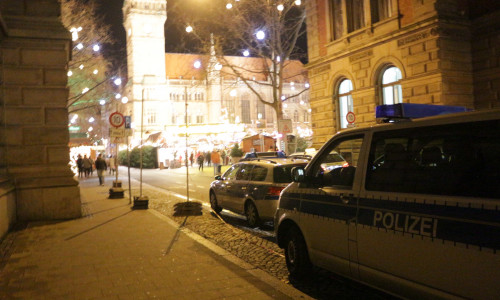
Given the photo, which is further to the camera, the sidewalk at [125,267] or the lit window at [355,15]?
the lit window at [355,15]

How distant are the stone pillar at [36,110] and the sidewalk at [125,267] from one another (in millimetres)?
1212

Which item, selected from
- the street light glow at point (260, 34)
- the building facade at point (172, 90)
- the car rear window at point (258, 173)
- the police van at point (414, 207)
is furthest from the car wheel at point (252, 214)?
the building facade at point (172, 90)

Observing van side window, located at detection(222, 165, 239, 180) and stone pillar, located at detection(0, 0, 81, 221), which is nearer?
stone pillar, located at detection(0, 0, 81, 221)

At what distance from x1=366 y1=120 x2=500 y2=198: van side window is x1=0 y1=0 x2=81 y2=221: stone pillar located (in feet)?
29.7

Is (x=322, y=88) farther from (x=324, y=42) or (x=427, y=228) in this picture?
(x=427, y=228)

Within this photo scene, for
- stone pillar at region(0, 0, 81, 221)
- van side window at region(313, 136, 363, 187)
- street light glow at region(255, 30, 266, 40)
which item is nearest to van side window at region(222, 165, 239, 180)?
stone pillar at region(0, 0, 81, 221)

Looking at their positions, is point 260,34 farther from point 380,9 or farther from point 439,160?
point 439,160

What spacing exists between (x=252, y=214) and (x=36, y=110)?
243 inches

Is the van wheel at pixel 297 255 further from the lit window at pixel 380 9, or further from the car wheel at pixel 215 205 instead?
the lit window at pixel 380 9

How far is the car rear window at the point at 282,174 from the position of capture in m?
9.74

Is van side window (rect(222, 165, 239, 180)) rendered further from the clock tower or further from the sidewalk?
the clock tower

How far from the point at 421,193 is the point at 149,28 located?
86463 mm

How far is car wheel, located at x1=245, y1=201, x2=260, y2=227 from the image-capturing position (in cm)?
1022

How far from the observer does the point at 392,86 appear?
20062 mm
